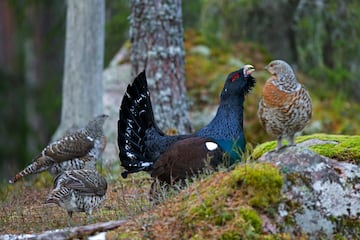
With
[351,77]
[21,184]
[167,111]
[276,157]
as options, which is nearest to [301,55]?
[351,77]

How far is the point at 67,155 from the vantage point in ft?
30.7

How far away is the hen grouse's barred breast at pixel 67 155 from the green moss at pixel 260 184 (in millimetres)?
3548

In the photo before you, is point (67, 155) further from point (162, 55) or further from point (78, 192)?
point (162, 55)

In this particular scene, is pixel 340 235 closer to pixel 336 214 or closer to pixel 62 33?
pixel 336 214

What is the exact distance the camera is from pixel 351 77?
1497 centimetres

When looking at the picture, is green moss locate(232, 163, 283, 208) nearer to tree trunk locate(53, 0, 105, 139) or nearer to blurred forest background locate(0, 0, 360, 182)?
tree trunk locate(53, 0, 105, 139)

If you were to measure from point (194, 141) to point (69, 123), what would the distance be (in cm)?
533

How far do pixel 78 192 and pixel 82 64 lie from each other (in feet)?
16.6

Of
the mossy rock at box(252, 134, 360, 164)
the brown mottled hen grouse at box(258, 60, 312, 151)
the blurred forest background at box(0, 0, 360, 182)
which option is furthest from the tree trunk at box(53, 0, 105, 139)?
the brown mottled hen grouse at box(258, 60, 312, 151)

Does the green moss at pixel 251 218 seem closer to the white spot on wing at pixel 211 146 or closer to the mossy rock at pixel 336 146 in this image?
the mossy rock at pixel 336 146

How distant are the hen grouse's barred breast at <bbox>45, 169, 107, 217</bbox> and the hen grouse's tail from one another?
0.53 metres

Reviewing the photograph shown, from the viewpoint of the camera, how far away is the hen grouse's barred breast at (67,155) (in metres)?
9.28

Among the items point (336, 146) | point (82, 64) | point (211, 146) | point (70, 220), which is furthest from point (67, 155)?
point (336, 146)

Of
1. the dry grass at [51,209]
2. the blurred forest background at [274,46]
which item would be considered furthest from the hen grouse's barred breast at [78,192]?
the blurred forest background at [274,46]
